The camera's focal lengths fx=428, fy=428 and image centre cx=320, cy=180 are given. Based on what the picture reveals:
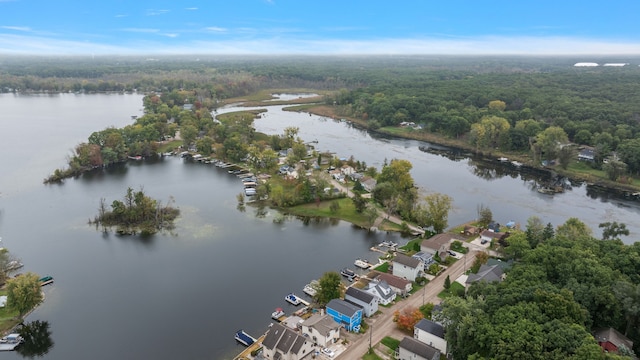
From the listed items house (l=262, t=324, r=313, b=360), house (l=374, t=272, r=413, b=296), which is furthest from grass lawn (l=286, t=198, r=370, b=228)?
house (l=262, t=324, r=313, b=360)

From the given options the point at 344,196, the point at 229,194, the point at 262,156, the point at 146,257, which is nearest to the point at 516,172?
the point at 344,196

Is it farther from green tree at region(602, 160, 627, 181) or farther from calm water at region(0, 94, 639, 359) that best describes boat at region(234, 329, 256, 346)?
green tree at region(602, 160, 627, 181)

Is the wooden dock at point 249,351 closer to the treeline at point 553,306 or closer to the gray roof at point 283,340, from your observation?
the gray roof at point 283,340

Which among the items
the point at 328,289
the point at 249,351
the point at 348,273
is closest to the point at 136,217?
the point at 348,273

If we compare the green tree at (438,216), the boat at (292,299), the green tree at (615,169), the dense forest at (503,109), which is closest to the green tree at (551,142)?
the dense forest at (503,109)

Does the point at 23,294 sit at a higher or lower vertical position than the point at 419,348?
higher

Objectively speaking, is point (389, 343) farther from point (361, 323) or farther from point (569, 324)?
point (569, 324)

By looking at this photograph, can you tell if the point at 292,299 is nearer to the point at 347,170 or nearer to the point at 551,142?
the point at 347,170

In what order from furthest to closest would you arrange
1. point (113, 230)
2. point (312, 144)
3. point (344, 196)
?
1. point (312, 144)
2. point (344, 196)
3. point (113, 230)
